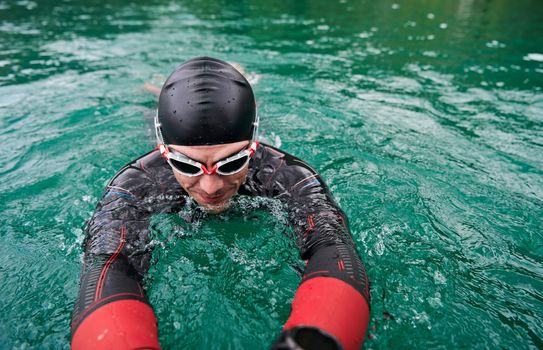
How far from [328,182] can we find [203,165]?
2.26 m

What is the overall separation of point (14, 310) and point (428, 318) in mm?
3376

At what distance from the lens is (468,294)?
278 cm

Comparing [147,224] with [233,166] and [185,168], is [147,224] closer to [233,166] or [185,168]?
[185,168]

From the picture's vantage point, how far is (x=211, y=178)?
2705 mm

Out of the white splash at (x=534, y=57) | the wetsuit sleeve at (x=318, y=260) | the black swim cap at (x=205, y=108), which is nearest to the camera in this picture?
the wetsuit sleeve at (x=318, y=260)

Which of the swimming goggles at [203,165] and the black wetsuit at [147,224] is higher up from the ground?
the swimming goggles at [203,165]

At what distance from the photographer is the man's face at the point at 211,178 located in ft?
8.67

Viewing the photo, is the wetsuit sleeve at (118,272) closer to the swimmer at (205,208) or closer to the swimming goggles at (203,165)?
the swimmer at (205,208)

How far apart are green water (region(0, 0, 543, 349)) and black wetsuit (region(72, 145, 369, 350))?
1.08ft

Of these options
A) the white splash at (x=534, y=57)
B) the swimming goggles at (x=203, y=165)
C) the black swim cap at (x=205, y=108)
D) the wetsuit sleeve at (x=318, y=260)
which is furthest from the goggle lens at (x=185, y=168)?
the white splash at (x=534, y=57)

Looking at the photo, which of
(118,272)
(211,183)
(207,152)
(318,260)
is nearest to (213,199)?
(211,183)

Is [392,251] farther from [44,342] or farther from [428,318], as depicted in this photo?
[44,342]

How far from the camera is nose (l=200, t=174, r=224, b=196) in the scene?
270cm

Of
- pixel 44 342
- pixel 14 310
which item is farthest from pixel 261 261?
pixel 14 310
